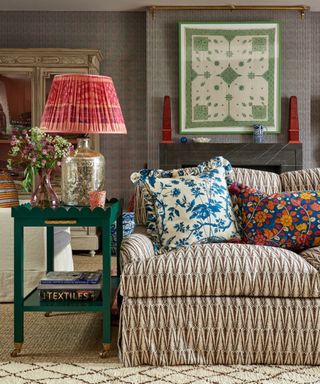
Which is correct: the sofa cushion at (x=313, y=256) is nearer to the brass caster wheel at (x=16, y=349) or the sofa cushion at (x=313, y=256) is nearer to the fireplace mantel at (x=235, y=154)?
the brass caster wheel at (x=16, y=349)

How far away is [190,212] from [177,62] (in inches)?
146

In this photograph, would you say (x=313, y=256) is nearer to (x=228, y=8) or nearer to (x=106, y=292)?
(x=106, y=292)

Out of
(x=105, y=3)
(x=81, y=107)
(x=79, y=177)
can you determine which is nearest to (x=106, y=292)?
(x=79, y=177)

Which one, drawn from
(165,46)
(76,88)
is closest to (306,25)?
(165,46)

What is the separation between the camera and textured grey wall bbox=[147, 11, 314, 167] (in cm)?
657

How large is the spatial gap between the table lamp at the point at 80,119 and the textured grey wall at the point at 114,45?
364 cm

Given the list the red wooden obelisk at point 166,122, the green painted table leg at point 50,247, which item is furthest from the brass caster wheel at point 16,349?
the red wooden obelisk at point 166,122

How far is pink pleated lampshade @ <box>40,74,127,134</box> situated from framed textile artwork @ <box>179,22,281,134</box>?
3.39m

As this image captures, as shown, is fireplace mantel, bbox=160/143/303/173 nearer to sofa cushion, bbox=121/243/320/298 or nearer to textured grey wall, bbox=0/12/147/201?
textured grey wall, bbox=0/12/147/201

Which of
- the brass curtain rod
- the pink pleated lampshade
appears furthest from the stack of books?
the brass curtain rod

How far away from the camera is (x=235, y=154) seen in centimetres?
644

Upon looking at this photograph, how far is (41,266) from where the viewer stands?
3.92 meters

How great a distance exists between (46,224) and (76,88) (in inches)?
28.8

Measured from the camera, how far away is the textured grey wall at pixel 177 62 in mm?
6570
